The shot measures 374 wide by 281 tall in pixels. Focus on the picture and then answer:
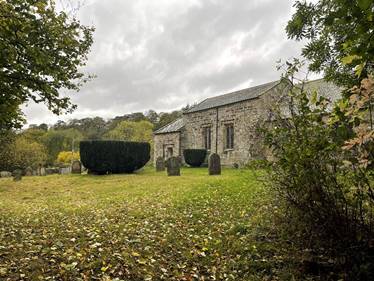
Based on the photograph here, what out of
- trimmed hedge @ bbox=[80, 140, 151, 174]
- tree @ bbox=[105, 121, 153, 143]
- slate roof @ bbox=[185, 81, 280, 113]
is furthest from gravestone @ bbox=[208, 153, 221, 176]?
tree @ bbox=[105, 121, 153, 143]

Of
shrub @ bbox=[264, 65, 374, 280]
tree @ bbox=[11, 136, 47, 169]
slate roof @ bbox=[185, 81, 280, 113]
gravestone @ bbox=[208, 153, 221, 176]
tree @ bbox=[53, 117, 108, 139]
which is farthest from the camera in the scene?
tree @ bbox=[53, 117, 108, 139]

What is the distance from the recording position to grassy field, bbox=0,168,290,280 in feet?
13.7

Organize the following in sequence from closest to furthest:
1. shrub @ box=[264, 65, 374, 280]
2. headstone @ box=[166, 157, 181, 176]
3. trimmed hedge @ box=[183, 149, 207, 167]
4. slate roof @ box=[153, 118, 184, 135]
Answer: shrub @ box=[264, 65, 374, 280], headstone @ box=[166, 157, 181, 176], trimmed hedge @ box=[183, 149, 207, 167], slate roof @ box=[153, 118, 184, 135]

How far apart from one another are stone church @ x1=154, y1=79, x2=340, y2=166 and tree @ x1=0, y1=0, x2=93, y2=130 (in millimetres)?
15466

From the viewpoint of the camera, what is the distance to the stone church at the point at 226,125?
78.2 ft

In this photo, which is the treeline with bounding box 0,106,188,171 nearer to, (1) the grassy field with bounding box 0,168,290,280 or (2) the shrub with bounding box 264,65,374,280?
(1) the grassy field with bounding box 0,168,290,280

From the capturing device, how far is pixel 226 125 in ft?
88.3

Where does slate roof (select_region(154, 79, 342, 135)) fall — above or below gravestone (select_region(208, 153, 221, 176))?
above

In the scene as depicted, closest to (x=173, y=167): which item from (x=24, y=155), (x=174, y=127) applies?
(x=174, y=127)

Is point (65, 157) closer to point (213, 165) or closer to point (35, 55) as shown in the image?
point (213, 165)

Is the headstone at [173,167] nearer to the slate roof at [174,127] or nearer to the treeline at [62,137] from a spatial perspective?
the treeline at [62,137]

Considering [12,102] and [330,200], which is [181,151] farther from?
[330,200]

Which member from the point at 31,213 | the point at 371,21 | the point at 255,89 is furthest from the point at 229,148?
the point at 371,21

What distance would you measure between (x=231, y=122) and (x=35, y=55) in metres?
21.7
